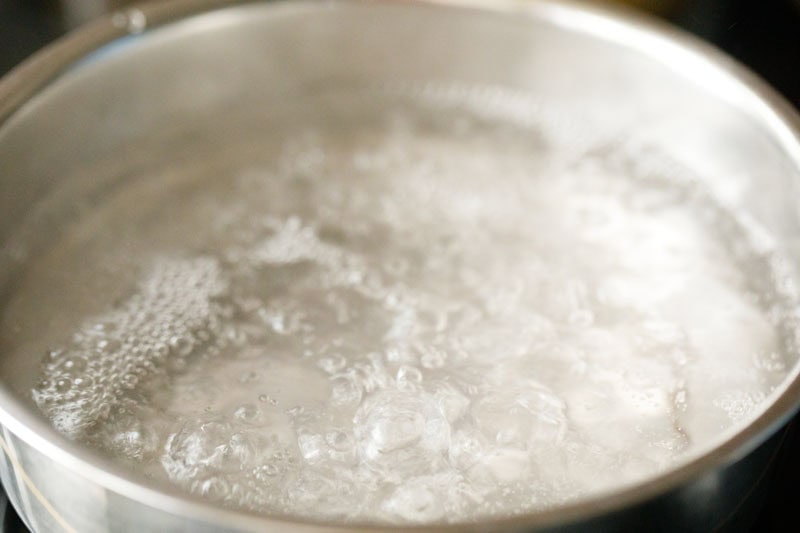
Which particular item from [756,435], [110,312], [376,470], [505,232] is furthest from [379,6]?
[756,435]

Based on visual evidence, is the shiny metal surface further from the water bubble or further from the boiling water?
the water bubble

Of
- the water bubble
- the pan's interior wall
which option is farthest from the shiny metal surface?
the water bubble

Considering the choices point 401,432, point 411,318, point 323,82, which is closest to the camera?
point 401,432

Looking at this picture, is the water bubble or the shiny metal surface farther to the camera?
the shiny metal surface

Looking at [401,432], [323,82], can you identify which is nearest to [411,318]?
[401,432]

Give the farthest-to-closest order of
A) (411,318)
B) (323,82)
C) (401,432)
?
(323,82)
(411,318)
(401,432)

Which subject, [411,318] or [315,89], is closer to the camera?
[411,318]

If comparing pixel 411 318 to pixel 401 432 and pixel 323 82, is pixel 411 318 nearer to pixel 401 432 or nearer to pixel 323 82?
pixel 401 432
